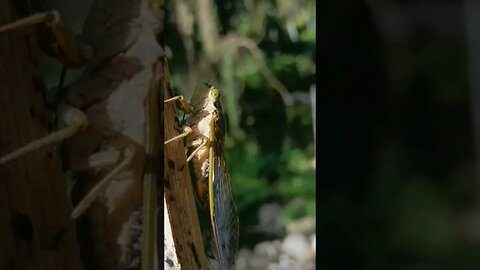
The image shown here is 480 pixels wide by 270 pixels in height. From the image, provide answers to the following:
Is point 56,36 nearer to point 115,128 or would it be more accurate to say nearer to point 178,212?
point 115,128

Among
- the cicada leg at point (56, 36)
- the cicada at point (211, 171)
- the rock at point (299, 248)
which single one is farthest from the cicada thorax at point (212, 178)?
the cicada leg at point (56, 36)

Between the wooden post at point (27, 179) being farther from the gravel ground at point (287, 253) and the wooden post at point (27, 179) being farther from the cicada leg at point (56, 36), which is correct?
the gravel ground at point (287, 253)

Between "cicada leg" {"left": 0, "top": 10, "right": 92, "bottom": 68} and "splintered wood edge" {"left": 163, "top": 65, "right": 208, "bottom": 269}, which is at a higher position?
"cicada leg" {"left": 0, "top": 10, "right": 92, "bottom": 68}

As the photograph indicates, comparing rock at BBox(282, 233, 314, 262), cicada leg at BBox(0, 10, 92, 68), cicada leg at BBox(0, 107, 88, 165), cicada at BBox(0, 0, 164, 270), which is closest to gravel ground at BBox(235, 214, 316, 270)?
rock at BBox(282, 233, 314, 262)

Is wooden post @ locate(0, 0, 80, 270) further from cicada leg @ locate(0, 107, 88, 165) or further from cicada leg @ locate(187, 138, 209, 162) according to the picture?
cicada leg @ locate(187, 138, 209, 162)

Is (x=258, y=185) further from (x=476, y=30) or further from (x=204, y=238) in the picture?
(x=476, y=30)
